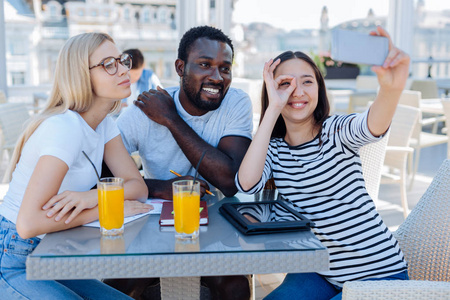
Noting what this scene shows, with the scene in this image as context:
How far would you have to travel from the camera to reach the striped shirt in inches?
56.1

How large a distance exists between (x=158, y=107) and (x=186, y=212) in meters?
0.76

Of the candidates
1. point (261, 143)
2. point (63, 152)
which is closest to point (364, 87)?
point (261, 143)

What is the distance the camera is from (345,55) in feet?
3.10

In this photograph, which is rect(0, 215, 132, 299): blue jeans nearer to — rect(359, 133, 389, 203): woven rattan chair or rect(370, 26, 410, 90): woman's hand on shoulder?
rect(370, 26, 410, 90): woman's hand on shoulder

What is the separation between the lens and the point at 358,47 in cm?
98

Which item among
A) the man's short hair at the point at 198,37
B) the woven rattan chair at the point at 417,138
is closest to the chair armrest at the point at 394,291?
the man's short hair at the point at 198,37

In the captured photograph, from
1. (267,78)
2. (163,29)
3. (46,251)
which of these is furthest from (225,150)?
(163,29)

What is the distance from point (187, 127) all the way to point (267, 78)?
39cm

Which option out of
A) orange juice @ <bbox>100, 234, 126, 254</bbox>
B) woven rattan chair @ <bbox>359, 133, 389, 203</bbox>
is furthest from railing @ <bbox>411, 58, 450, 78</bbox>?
orange juice @ <bbox>100, 234, 126, 254</bbox>

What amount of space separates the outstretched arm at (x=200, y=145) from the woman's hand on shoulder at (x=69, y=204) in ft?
1.07

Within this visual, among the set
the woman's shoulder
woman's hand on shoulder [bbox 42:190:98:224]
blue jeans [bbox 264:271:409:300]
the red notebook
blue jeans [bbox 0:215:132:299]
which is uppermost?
the woman's shoulder

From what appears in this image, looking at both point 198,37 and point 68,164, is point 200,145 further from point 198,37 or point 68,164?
point 68,164

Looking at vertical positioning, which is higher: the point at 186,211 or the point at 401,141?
the point at 186,211

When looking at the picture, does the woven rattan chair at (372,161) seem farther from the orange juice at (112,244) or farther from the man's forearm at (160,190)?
the orange juice at (112,244)
